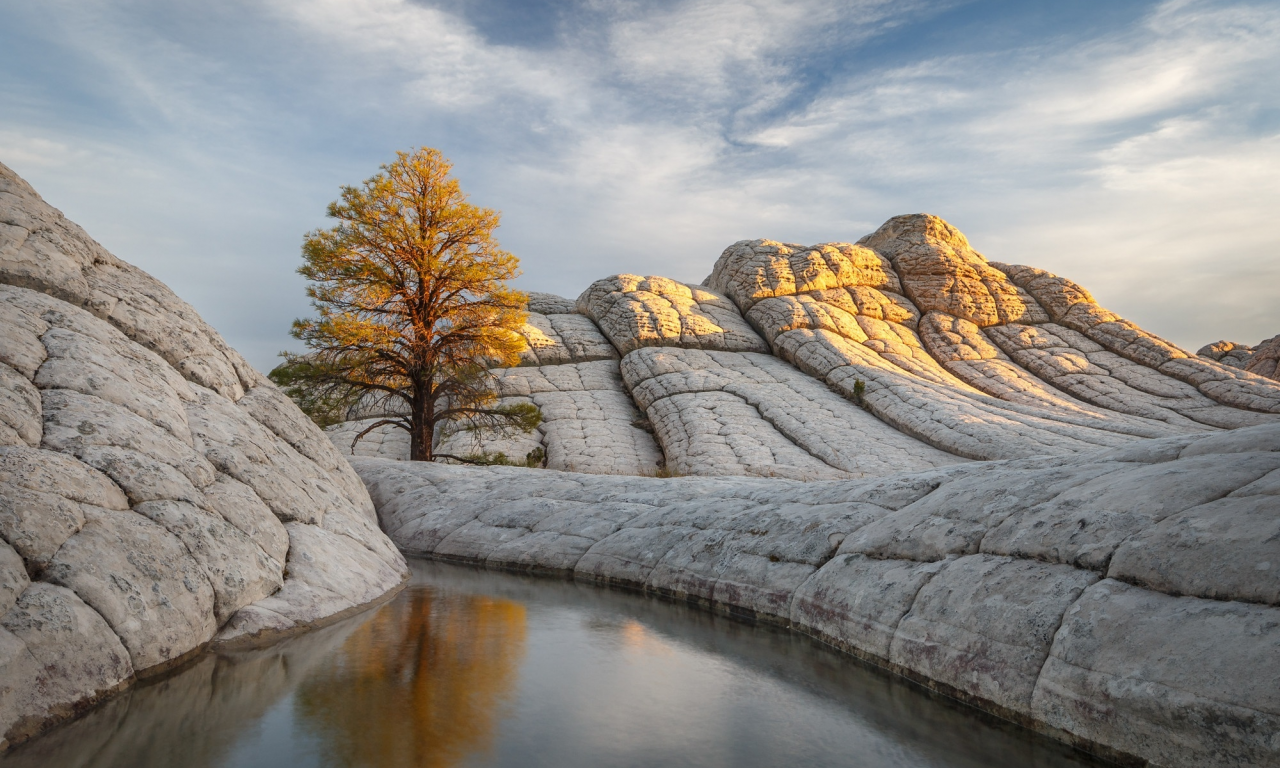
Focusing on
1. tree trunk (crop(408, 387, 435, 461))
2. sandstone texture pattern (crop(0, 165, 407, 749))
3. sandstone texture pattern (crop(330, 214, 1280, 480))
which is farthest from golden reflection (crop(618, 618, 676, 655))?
tree trunk (crop(408, 387, 435, 461))

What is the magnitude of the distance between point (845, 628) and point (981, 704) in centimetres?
166

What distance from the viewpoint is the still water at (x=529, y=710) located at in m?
4.28

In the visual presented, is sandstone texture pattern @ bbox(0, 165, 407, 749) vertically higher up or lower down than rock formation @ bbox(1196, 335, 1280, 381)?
lower down

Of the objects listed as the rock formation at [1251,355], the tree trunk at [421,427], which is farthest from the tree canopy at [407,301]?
the rock formation at [1251,355]

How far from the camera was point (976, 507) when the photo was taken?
21.5 ft

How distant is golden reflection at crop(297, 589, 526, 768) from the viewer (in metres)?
4.33

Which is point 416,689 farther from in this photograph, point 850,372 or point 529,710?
point 850,372

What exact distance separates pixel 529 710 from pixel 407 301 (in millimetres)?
17431

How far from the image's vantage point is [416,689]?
5.36m

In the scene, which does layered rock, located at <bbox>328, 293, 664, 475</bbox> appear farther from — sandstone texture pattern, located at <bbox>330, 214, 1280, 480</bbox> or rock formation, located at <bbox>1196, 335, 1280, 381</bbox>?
rock formation, located at <bbox>1196, 335, 1280, 381</bbox>

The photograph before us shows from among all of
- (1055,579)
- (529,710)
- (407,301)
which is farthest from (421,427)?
(1055,579)

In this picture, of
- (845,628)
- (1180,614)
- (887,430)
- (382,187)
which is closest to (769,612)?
(845,628)

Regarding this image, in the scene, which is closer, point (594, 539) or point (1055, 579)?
point (1055, 579)

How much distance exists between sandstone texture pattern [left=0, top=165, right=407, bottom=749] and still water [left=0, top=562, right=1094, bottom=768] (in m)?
0.37
